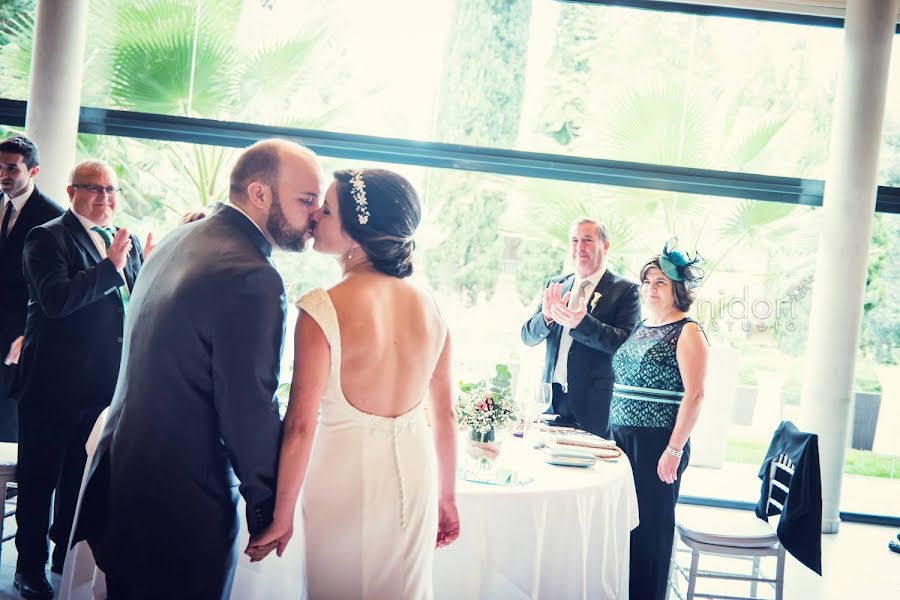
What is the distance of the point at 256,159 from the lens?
6.50 ft

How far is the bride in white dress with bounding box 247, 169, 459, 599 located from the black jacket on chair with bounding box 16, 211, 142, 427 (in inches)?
68.3

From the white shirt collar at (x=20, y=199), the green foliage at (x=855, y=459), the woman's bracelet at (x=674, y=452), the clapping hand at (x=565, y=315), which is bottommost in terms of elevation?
the green foliage at (x=855, y=459)

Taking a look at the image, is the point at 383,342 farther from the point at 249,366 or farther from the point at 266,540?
the point at 266,540

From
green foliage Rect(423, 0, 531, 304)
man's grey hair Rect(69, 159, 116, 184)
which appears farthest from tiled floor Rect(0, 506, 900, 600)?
green foliage Rect(423, 0, 531, 304)

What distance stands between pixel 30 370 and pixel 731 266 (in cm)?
465

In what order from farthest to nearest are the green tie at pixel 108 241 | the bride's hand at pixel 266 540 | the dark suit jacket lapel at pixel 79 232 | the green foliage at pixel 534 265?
the green foliage at pixel 534 265
the green tie at pixel 108 241
the dark suit jacket lapel at pixel 79 232
the bride's hand at pixel 266 540

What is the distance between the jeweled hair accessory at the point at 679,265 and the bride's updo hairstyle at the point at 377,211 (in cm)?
190

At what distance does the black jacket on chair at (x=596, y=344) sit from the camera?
4.20m

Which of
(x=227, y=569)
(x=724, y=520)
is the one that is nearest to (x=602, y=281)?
(x=724, y=520)

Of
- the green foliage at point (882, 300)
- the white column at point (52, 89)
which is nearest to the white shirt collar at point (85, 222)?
the white column at point (52, 89)

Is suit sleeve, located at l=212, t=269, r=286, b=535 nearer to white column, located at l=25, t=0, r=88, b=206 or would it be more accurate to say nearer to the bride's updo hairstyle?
the bride's updo hairstyle

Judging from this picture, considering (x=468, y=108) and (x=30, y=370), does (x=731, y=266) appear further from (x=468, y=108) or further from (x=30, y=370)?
(x=30, y=370)

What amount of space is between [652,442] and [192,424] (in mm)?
2399

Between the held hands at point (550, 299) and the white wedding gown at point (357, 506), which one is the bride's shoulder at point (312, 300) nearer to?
the white wedding gown at point (357, 506)
